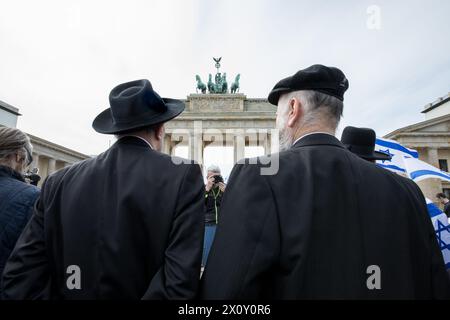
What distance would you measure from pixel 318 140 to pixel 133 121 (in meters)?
1.16

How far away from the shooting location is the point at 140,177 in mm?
1736

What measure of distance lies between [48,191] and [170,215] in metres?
0.86

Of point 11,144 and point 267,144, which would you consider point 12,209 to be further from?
point 267,144

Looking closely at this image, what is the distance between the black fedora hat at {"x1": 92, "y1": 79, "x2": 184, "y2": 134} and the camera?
6.20ft

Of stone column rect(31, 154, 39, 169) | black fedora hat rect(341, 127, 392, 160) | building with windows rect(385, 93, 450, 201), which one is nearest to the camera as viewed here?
black fedora hat rect(341, 127, 392, 160)

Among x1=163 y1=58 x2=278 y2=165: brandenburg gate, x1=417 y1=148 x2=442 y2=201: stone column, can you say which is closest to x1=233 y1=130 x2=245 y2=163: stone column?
x1=163 y1=58 x2=278 y2=165: brandenburg gate

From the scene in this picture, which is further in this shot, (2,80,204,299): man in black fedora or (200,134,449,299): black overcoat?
(2,80,204,299): man in black fedora

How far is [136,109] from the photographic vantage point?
1904mm

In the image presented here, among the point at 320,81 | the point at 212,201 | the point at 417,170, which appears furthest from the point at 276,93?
the point at 417,170

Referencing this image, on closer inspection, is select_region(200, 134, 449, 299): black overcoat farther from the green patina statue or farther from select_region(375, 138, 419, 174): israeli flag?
the green patina statue

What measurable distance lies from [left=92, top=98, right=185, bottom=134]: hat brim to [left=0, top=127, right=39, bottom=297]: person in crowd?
2.92ft
